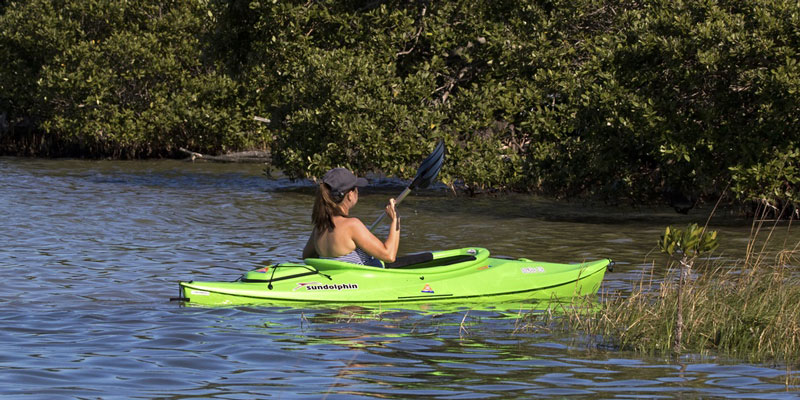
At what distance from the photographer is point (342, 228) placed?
912 cm

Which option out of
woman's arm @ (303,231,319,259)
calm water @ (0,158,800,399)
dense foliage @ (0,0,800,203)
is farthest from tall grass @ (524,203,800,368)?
dense foliage @ (0,0,800,203)

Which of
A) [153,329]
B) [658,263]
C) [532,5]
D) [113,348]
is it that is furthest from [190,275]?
[532,5]

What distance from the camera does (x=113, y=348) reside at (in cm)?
704

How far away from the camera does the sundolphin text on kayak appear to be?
872 cm

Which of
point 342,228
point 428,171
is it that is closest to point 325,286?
point 342,228

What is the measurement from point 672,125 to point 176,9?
19916 millimetres

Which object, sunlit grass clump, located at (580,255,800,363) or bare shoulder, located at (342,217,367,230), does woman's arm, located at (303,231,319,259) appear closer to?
bare shoulder, located at (342,217,367,230)

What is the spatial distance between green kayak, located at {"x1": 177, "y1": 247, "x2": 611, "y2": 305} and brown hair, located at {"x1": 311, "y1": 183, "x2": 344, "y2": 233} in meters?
0.33

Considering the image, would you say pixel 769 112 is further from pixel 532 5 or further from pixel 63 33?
pixel 63 33

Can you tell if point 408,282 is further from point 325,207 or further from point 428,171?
point 428,171

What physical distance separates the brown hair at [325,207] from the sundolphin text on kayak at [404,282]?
12 cm

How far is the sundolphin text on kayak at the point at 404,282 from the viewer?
28.6 ft

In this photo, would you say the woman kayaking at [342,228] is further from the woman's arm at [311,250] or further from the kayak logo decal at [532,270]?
the kayak logo decal at [532,270]

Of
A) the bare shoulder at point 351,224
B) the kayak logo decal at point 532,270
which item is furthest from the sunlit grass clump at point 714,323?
the bare shoulder at point 351,224
